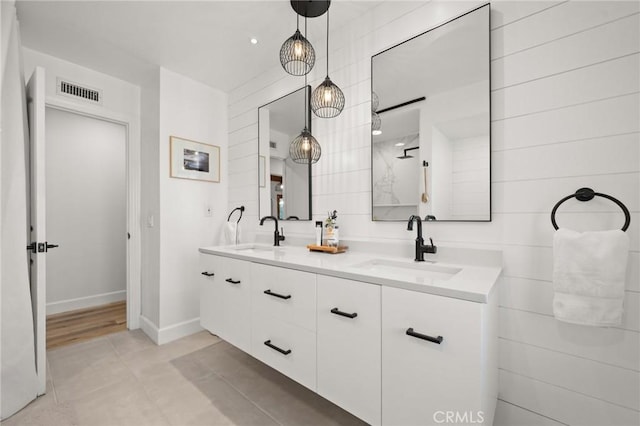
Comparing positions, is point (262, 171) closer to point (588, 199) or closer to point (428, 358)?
point (428, 358)

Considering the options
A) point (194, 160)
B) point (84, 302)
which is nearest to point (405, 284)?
point (194, 160)

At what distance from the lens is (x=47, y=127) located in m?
3.30

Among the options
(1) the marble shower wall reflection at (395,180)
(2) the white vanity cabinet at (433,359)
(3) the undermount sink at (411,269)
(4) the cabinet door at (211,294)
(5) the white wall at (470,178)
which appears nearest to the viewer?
(2) the white vanity cabinet at (433,359)

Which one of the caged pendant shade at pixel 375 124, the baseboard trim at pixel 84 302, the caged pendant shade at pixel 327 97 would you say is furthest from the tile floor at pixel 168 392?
the caged pendant shade at pixel 327 97

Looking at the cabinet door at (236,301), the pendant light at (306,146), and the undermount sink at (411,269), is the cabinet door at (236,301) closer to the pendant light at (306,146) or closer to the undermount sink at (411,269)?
the undermount sink at (411,269)

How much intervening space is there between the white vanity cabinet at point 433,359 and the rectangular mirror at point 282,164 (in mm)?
1334

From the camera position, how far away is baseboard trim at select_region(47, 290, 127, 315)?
3.29 metres

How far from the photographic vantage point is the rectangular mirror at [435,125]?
1.46m

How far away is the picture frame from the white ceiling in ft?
2.82

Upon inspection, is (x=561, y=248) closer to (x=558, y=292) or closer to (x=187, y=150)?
(x=558, y=292)

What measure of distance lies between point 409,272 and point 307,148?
1198mm

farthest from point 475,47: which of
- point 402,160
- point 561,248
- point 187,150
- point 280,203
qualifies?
point 187,150

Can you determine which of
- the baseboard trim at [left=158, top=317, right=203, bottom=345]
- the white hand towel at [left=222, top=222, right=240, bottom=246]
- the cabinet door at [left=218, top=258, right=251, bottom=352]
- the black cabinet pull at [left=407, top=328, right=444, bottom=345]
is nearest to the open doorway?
the baseboard trim at [left=158, top=317, right=203, bottom=345]

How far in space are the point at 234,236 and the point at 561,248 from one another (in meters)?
2.45
